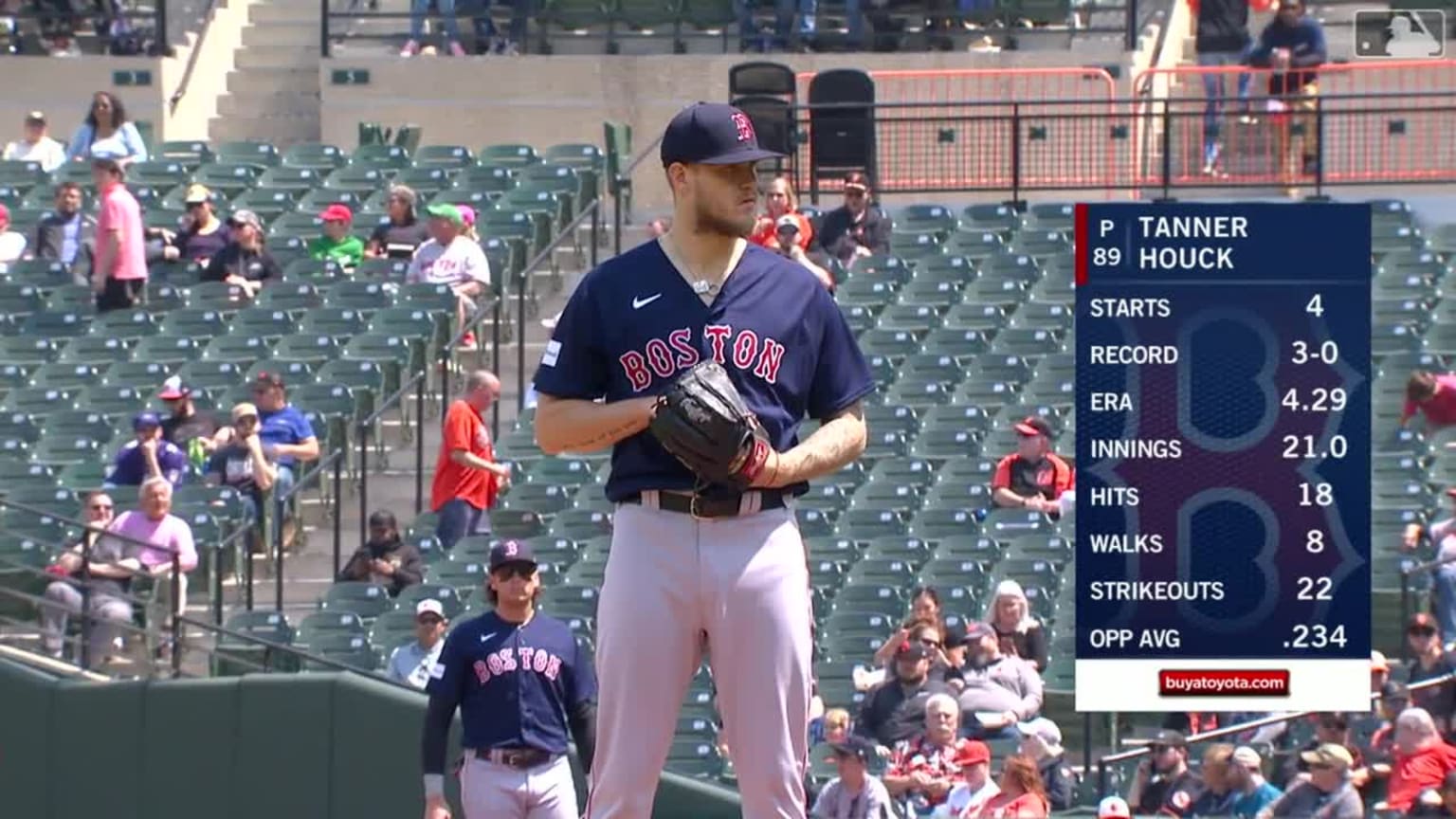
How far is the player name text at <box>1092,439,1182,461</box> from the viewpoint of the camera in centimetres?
825

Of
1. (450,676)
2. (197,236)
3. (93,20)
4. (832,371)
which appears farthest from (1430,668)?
(93,20)

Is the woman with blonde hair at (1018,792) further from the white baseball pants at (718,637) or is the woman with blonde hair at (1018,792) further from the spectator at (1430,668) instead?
the white baseball pants at (718,637)

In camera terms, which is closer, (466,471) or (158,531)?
(158,531)

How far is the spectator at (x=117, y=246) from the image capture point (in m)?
17.3

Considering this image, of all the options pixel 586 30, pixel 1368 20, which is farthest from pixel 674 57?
pixel 1368 20

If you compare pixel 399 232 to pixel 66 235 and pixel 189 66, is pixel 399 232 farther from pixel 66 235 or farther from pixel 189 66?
pixel 189 66

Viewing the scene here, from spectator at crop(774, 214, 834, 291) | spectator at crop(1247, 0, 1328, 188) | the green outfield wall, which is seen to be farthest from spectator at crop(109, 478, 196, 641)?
spectator at crop(1247, 0, 1328, 188)

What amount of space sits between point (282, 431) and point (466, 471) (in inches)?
45.7

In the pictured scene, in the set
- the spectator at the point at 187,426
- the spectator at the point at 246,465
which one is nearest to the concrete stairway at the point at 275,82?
the spectator at the point at 187,426

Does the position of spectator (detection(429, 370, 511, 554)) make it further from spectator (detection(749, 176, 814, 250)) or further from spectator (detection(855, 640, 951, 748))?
spectator (detection(855, 640, 951, 748))

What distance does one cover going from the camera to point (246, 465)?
15.3 m

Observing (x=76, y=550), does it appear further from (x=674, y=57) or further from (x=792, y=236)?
(x=674, y=57)

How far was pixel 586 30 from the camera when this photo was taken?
76.1 ft

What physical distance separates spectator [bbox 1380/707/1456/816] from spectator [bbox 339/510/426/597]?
512cm
